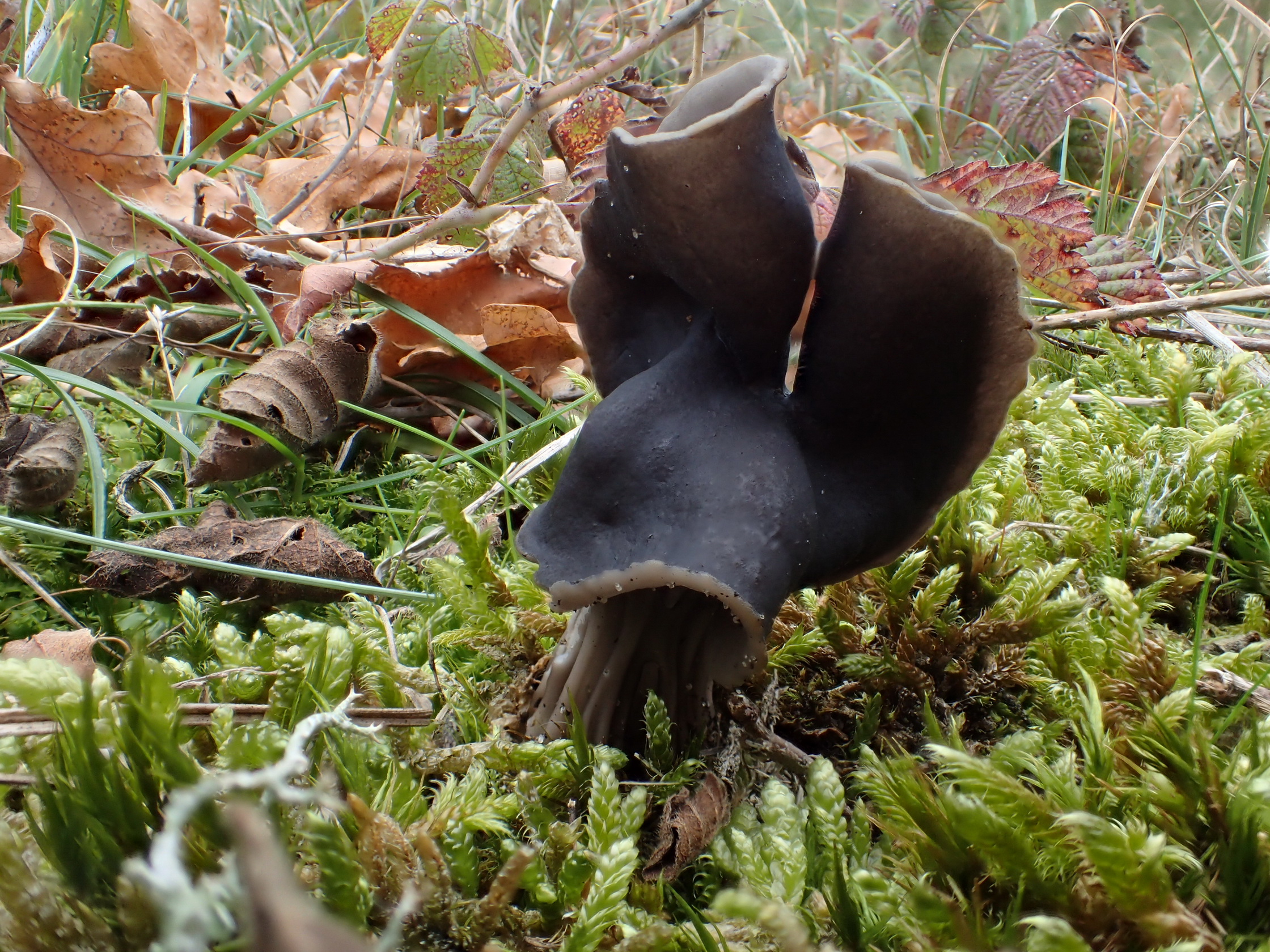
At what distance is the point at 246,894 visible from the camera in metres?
0.37

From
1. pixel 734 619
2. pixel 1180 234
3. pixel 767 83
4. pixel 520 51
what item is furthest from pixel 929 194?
Result: pixel 520 51

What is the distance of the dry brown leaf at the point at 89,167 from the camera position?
2.14 m

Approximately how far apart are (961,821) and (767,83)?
66cm

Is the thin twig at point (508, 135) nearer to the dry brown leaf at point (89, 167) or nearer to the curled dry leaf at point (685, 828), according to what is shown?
the dry brown leaf at point (89, 167)

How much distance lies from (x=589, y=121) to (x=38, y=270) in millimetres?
1208

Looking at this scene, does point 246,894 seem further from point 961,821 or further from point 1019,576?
point 1019,576

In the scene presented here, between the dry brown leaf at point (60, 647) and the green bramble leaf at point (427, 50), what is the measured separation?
137cm

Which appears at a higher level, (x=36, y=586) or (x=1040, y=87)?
(x=1040, y=87)

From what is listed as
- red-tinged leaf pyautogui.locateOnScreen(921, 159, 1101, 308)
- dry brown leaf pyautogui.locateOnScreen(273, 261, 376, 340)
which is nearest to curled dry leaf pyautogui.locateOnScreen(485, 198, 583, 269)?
dry brown leaf pyautogui.locateOnScreen(273, 261, 376, 340)

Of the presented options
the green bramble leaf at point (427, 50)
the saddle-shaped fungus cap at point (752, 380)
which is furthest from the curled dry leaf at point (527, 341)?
the saddle-shaped fungus cap at point (752, 380)

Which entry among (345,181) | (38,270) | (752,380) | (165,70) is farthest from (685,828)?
(165,70)

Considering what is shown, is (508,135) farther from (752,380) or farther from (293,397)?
(752,380)

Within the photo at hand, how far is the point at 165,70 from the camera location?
2.82m

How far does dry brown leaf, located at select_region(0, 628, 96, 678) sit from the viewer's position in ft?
3.86
